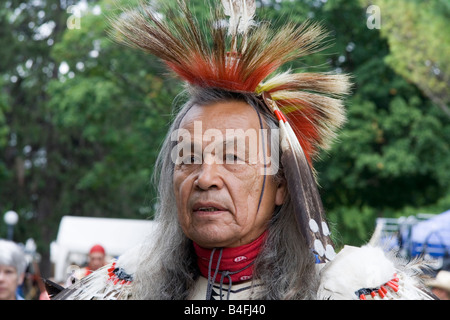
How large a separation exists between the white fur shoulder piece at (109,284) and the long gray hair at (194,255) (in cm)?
4

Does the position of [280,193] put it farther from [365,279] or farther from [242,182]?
[365,279]

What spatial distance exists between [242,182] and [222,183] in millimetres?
80

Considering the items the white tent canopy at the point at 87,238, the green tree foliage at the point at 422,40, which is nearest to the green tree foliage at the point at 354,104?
the green tree foliage at the point at 422,40

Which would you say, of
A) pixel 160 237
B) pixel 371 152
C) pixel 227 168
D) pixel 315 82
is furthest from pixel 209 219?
pixel 371 152

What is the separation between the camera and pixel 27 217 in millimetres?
25078

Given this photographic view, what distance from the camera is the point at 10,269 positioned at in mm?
4703

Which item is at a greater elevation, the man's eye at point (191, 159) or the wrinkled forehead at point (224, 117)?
the wrinkled forehead at point (224, 117)

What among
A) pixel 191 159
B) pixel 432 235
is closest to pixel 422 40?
pixel 432 235

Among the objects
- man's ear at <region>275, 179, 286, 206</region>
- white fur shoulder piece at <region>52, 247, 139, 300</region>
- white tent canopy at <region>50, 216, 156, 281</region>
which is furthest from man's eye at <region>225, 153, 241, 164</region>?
white tent canopy at <region>50, 216, 156, 281</region>

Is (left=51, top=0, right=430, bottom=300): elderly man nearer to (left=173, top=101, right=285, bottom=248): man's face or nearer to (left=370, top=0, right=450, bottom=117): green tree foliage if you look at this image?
(left=173, top=101, right=285, bottom=248): man's face

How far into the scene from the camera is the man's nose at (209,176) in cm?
238

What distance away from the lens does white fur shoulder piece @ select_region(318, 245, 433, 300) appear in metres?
2.27

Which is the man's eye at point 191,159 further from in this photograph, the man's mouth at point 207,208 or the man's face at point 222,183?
the man's mouth at point 207,208

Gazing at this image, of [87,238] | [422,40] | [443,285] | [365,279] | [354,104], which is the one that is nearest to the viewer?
[365,279]
